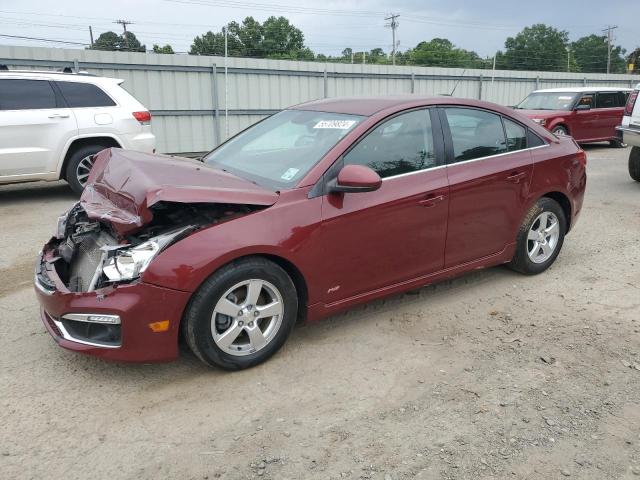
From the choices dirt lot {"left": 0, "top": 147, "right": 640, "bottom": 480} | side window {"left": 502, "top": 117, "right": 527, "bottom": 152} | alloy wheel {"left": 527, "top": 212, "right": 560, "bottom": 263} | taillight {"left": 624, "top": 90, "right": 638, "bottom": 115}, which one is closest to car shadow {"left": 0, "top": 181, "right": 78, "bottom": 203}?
dirt lot {"left": 0, "top": 147, "right": 640, "bottom": 480}

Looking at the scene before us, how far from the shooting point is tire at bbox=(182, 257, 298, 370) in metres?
3.04

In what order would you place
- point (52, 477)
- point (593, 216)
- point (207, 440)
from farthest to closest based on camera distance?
1. point (593, 216)
2. point (207, 440)
3. point (52, 477)

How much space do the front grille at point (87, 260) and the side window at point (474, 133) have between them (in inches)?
101

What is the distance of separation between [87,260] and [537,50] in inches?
3192

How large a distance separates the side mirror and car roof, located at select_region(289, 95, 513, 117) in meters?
0.63

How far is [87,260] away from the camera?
3.40 m

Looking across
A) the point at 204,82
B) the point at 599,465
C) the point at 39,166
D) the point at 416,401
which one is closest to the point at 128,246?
the point at 416,401

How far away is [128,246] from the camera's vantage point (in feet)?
10.0

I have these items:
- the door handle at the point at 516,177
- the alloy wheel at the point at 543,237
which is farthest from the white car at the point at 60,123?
the alloy wheel at the point at 543,237

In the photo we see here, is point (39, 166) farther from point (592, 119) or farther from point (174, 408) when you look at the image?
point (592, 119)

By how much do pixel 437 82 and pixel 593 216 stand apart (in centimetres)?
1115

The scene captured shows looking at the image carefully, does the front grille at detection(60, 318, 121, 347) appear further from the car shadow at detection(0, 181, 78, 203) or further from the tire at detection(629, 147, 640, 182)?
the tire at detection(629, 147, 640, 182)

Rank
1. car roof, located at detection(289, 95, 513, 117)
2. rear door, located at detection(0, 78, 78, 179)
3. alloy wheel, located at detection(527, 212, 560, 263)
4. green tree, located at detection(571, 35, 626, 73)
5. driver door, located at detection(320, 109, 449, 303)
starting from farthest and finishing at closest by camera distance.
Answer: green tree, located at detection(571, 35, 626, 73), rear door, located at detection(0, 78, 78, 179), alloy wheel, located at detection(527, 212, 560, 263), car roof, located at detection(289, 95, 513, 117), driver door, located at detection(320, 109, 449, 303)

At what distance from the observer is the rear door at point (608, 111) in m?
14.2
